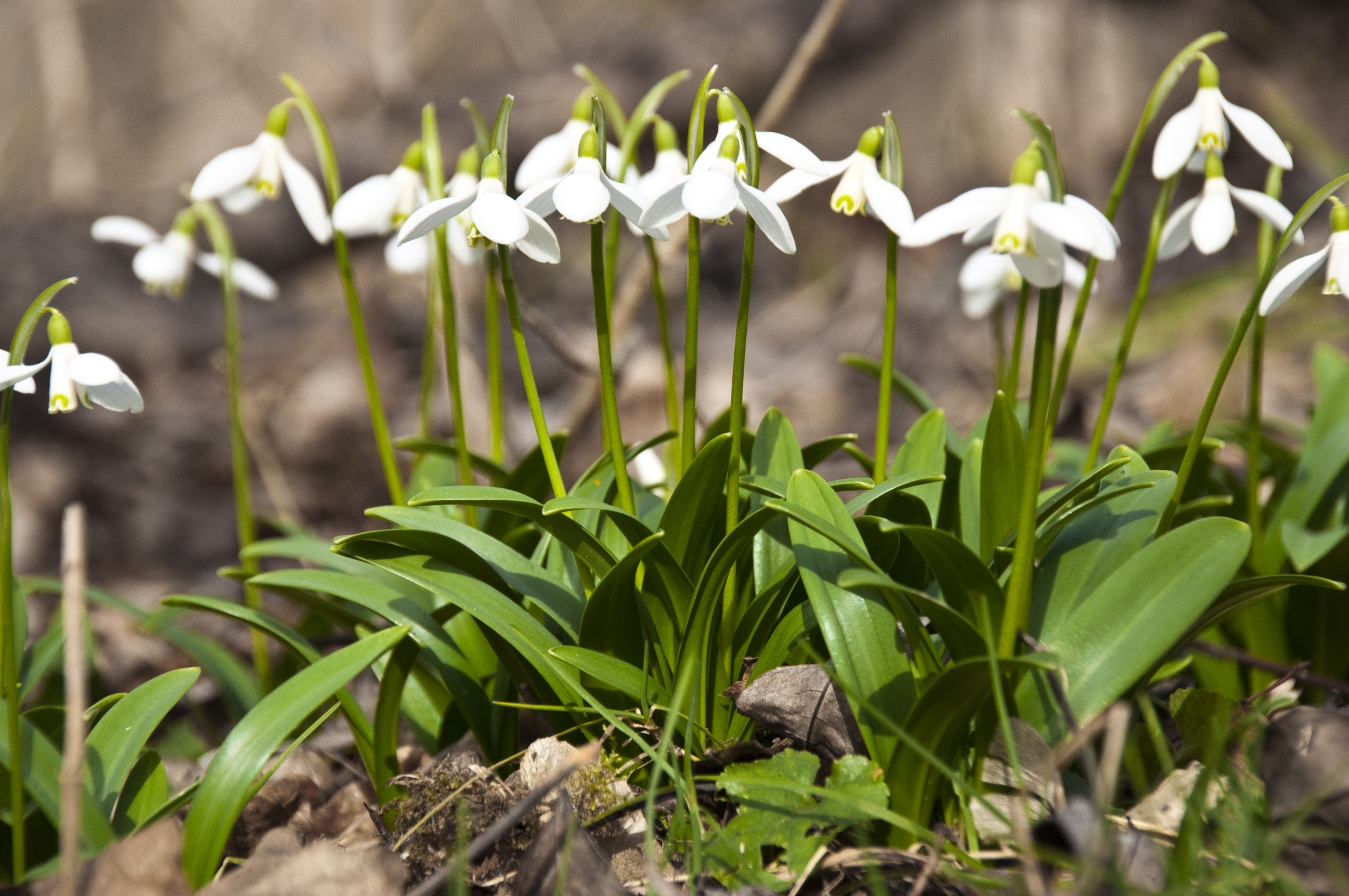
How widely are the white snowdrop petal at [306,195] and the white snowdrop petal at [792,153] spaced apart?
1050mm

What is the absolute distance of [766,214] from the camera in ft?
4.19

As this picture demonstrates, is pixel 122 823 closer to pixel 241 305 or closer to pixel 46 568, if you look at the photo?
pixel 46 568

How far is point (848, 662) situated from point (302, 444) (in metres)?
4.25

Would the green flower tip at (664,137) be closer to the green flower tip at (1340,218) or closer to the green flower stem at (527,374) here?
the green flower stem at (527,374)

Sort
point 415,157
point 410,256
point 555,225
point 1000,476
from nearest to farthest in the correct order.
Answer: point 1000,476, point 415,157, point 410,256, point 555,225

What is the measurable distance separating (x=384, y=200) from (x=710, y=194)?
97 centimetres

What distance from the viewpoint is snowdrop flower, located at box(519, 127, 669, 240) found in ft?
4.15

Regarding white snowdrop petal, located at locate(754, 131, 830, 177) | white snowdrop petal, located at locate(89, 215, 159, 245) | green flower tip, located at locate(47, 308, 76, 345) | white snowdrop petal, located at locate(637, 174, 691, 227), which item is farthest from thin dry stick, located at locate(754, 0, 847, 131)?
green flower tip, located at locate(47, 308, 76, 345)

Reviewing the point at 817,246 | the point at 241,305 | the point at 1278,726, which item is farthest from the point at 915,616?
the point at 817,246

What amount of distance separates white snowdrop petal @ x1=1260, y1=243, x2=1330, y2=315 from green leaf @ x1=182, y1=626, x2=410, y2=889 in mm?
1498

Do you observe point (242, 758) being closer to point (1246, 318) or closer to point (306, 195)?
point (306, 195)

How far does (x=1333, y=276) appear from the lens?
1407 millimetres

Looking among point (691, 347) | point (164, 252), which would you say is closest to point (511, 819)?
point (691, 347)

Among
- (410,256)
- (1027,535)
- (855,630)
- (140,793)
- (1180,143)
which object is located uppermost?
(410,256)
